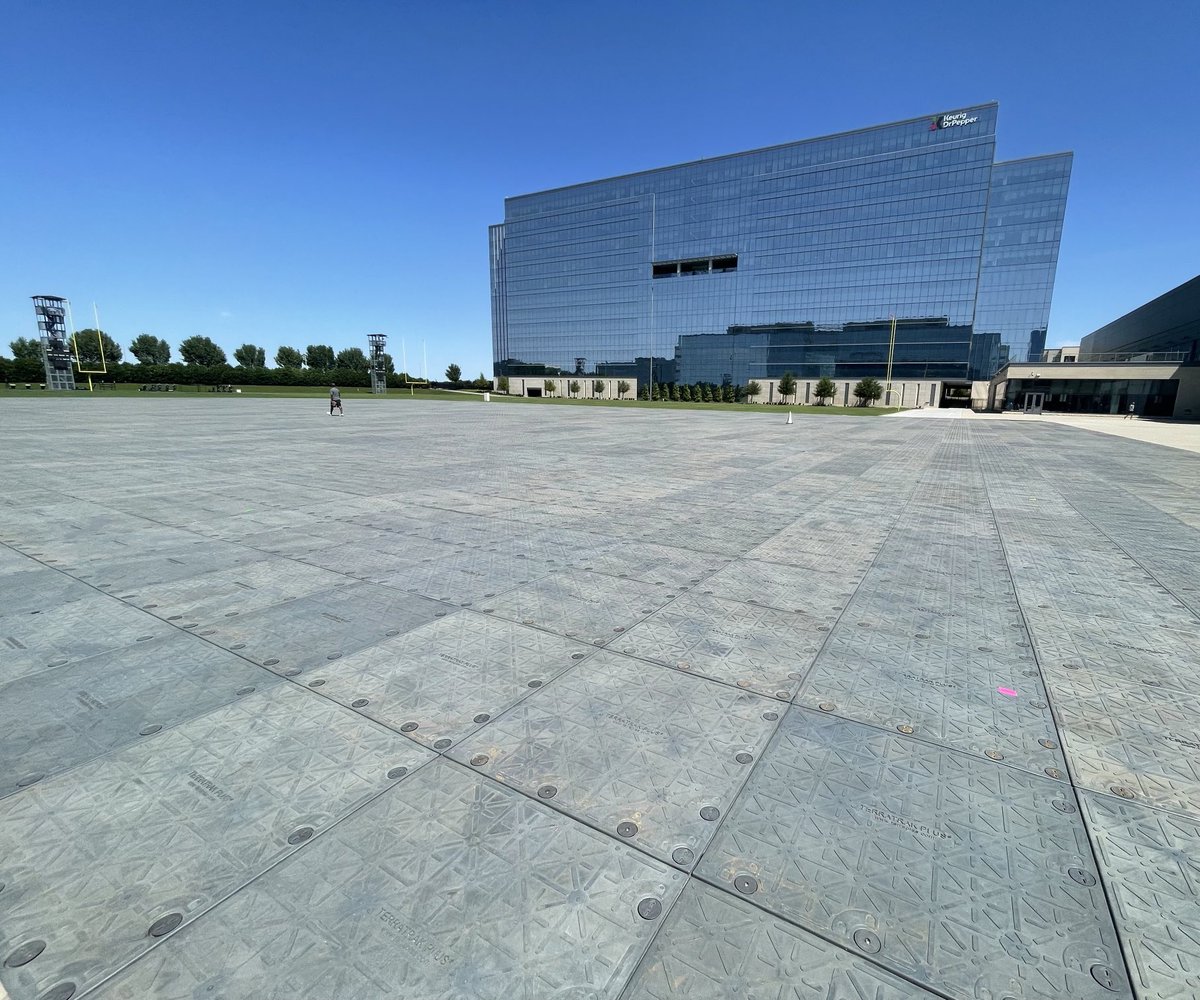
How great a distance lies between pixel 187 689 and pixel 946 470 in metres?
16.3

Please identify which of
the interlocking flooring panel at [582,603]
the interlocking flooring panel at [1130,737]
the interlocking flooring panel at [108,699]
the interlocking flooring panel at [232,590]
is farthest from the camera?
the interlocking flooring panel at [232,590]

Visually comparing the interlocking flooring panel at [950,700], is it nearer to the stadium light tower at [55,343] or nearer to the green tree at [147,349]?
the stadium light tower at [55,343]

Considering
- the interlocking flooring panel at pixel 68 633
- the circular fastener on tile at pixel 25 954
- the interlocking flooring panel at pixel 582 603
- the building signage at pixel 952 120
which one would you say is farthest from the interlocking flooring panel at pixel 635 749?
the building signage at pixel 952 120

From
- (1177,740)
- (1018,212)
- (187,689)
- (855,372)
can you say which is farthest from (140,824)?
(1018,212)

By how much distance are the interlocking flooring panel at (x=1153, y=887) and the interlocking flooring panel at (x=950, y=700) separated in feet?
1.33

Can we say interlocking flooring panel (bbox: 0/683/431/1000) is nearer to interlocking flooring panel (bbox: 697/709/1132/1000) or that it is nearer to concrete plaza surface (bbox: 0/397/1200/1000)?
concrete plaza surface (bbox: 0/397/1200/1000)

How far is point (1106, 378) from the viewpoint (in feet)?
175

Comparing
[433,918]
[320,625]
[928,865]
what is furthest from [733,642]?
[320,625]

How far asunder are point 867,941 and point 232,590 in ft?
18.9

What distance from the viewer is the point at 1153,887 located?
2.25 metres

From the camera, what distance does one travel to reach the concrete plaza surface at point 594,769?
194cm

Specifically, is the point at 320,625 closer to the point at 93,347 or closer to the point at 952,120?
the point at 952,120

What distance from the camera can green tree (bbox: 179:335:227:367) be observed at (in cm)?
11238

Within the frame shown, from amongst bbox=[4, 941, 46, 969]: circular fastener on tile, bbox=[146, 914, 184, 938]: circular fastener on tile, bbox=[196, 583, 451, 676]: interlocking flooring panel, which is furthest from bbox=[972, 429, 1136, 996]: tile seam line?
bbox=[196, 583, 451, 676]: interlocking flooring panel
